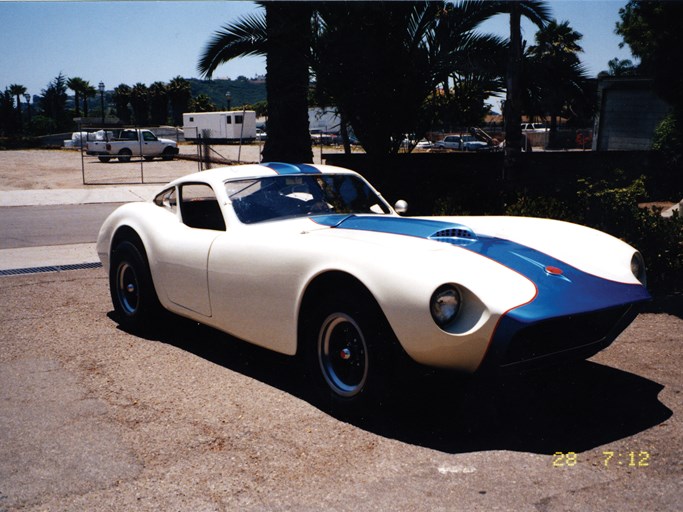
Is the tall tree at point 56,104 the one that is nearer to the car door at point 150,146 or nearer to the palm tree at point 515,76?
the car door at point 150,146

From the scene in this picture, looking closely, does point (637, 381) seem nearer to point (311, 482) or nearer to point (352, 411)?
point (352, 411)

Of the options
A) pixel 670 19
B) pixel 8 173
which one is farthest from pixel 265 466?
pixel 8 173

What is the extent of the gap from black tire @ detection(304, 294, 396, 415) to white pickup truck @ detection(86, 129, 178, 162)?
29.7 metres

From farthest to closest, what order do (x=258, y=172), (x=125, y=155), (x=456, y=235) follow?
(x=125, y=155)
(x=258, y=172)
(x=456, y=235)

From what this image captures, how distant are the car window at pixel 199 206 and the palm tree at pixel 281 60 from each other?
630cm

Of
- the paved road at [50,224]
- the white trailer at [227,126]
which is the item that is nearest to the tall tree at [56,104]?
the white trailer at [227,126]

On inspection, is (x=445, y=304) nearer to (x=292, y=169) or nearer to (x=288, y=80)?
(x=292, y=169)

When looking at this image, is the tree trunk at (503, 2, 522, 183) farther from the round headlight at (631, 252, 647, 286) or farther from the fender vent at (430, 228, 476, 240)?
the fender vent at (430, 228, 476, 240)

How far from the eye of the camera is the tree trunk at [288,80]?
36.9ft

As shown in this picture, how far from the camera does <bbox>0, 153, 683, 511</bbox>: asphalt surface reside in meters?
3.14

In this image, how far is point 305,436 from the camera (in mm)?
3787

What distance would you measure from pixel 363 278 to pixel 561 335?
42.8 inches

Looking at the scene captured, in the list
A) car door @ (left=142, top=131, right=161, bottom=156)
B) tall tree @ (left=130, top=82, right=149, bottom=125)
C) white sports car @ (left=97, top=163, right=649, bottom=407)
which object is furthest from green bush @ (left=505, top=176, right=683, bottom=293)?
tall tree @ (left=130, top=82, right=149, bottom=125)

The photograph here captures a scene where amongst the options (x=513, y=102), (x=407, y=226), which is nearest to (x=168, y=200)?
(x=407, y=226)
